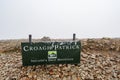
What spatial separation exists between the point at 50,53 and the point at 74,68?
131cm

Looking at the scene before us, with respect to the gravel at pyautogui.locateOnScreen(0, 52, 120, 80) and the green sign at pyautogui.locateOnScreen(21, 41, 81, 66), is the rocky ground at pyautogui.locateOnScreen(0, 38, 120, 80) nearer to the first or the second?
the gravel at pyautogui.locateOnScreen(0, 52, 120, 80)

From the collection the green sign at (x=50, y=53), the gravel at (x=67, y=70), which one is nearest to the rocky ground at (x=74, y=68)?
the gravel at (x=67, y=70)

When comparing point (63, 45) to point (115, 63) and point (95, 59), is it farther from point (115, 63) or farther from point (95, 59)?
point (115, 63)

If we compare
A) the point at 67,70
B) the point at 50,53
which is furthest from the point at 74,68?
the point at 50,53

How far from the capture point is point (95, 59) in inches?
443

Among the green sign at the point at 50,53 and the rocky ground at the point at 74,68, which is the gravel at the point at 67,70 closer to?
the rocky ground at the point at 74,68

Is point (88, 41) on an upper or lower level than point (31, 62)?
upper

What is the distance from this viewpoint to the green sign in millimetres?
10313

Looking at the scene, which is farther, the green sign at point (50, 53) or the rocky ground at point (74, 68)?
the green sign at point (50, 53)

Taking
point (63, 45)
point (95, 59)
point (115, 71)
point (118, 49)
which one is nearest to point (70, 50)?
point (63, 45)

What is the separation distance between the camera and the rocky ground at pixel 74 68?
10.0 meters

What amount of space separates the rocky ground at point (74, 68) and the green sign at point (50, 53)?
9.8 inches

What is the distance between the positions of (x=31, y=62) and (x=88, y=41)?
3.99 m

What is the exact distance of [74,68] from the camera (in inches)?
414
